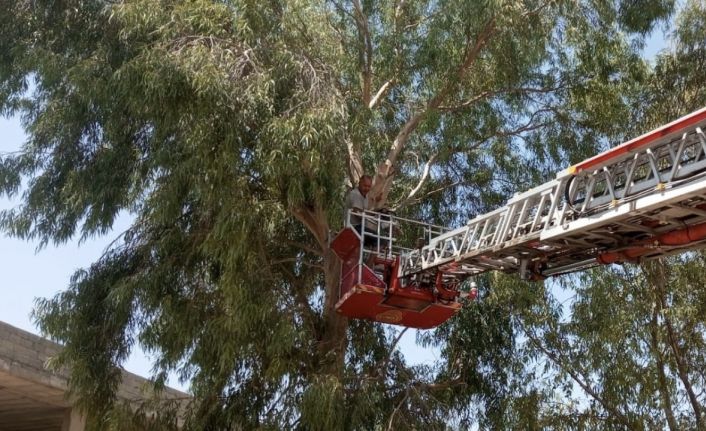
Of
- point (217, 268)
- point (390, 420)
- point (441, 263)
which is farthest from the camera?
point (217, 268)

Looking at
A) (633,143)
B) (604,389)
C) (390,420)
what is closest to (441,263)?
(390,420)

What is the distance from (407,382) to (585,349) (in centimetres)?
304

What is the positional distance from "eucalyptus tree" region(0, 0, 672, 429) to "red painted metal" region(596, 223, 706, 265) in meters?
3.72

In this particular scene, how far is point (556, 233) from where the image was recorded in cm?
844

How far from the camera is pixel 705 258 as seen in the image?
14.0 metres

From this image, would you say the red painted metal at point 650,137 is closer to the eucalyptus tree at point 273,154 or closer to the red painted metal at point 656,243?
the red painted metal at point 656,243

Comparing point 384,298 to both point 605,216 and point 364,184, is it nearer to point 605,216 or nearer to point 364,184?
point 364,184

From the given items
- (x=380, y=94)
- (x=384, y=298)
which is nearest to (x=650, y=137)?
(x=384, y=298)

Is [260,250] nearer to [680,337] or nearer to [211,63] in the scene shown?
[211,63]

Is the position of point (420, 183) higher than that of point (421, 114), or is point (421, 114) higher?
point (421, 114)

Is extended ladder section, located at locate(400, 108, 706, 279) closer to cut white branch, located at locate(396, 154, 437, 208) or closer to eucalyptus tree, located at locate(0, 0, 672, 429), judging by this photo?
eucalyptus tree, located at locate(0, 0, 672, 429)

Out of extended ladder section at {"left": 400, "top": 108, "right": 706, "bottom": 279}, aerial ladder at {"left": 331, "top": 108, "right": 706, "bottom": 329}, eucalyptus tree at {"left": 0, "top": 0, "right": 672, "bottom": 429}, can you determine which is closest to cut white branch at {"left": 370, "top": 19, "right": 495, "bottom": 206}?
eucalyptus tree at {"left": 0, "top": 0, "right": 672, "bottom": 429}

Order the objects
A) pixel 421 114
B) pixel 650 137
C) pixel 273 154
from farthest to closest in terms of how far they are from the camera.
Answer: pixel 421 114 → pixel 273 154 → pixel 650 137

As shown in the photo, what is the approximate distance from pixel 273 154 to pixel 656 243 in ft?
14.6
